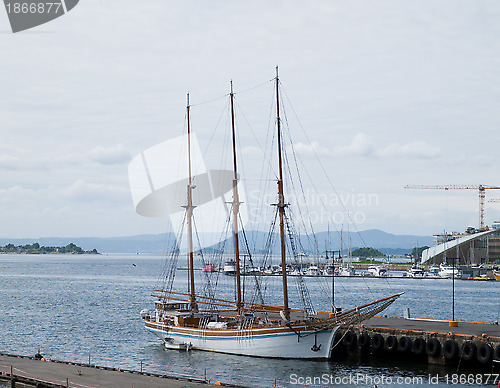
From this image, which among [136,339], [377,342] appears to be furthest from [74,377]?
[136,339]

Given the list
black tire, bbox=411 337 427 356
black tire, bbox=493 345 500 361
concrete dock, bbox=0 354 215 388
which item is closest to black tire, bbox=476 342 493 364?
black tire, bbox=493 345 500 361

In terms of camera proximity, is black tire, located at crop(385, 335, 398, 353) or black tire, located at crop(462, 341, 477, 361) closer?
black tire, located at crop(462, 341, 477, 361)

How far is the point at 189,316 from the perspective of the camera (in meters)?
63.4

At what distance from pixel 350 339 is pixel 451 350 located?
8689 mm

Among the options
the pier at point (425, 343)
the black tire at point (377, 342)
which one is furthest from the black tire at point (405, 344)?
the black tire at point (377, 342)

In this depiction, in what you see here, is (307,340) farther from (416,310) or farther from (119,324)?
(416,310)

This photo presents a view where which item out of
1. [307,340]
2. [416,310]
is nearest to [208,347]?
[307,340]

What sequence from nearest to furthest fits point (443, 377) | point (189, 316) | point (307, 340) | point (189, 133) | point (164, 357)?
point (443, 377) < point (307, 340) < point (164, 357) < point (189, 316) < point (189, 133)

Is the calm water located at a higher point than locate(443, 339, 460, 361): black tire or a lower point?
lower

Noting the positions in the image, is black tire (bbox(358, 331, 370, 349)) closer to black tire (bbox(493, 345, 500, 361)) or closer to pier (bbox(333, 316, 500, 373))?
pier (bbox(333, 316, 500, 373))

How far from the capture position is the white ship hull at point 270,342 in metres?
→ 53.6

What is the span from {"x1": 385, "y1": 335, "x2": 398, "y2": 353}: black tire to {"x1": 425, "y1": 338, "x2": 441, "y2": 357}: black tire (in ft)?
8.42

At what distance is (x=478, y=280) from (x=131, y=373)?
175 meters

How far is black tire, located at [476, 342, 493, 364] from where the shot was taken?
47562mm
